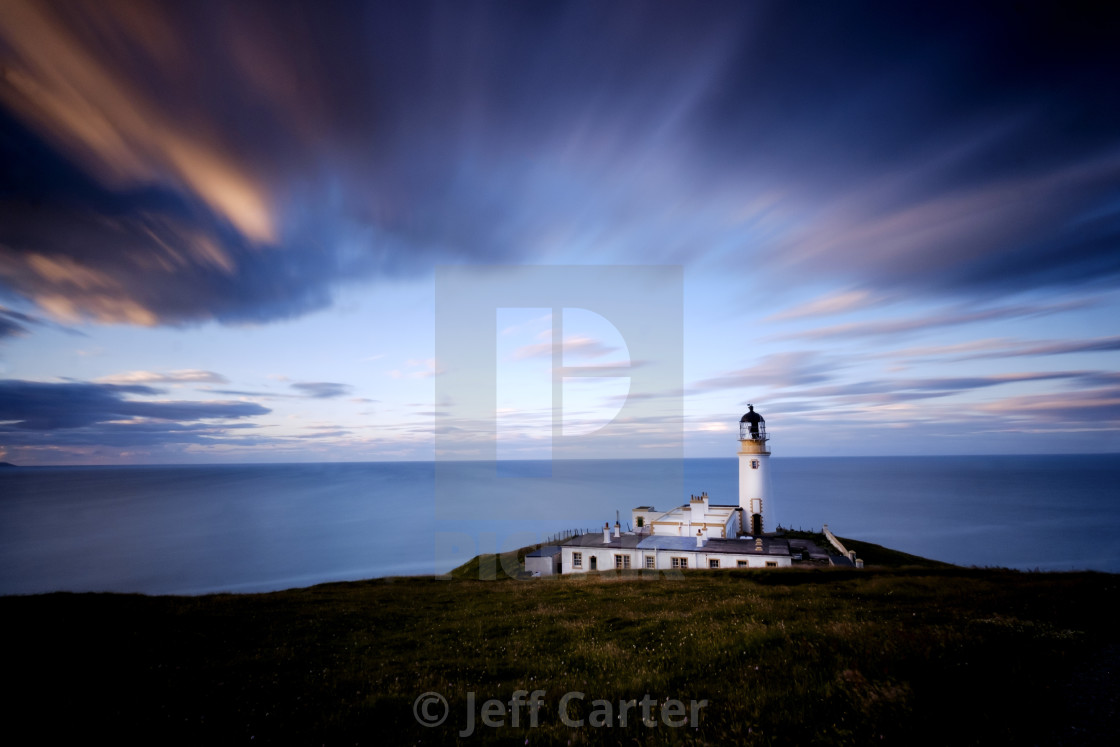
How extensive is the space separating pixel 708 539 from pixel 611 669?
116 feet

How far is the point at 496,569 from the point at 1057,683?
49.0m

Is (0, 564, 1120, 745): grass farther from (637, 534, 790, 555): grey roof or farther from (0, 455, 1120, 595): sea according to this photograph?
(0, 455, 1120, 595): sea

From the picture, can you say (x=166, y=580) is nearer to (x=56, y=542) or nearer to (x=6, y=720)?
(x=56, y=542)

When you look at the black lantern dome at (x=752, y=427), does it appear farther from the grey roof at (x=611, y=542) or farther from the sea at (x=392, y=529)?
the grey roof at (x=611, y=542)

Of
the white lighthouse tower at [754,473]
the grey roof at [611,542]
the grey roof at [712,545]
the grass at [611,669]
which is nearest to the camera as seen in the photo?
the grass at [611,669]

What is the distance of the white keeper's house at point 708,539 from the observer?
3650 centimetres

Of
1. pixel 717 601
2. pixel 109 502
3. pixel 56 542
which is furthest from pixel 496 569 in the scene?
pixel 109 502

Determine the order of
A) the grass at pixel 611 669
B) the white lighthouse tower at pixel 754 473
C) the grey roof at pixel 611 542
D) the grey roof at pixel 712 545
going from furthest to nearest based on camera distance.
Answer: the white lighthouse tower at pixel 754 473 < the grey roof at pixel 611 542 < the grey roof at pixel 712 545 < the grass at pixel 611 669

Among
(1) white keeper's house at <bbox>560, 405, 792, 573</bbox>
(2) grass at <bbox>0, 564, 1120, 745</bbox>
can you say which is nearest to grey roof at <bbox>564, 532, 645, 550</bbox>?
(1) white keeper's house at <bbox>560, 405, 792, 573</bbox>

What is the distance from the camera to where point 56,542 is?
8544cm

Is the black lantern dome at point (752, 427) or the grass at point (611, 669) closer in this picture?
the grass at point (611, 669)

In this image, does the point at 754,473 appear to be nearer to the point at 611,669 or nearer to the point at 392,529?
the point at 611,669

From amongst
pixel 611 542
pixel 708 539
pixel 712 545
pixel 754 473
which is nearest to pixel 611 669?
pixel 712 545

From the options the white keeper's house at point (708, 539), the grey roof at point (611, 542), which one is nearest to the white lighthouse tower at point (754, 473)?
the white keeper's house at point (708, 539)
